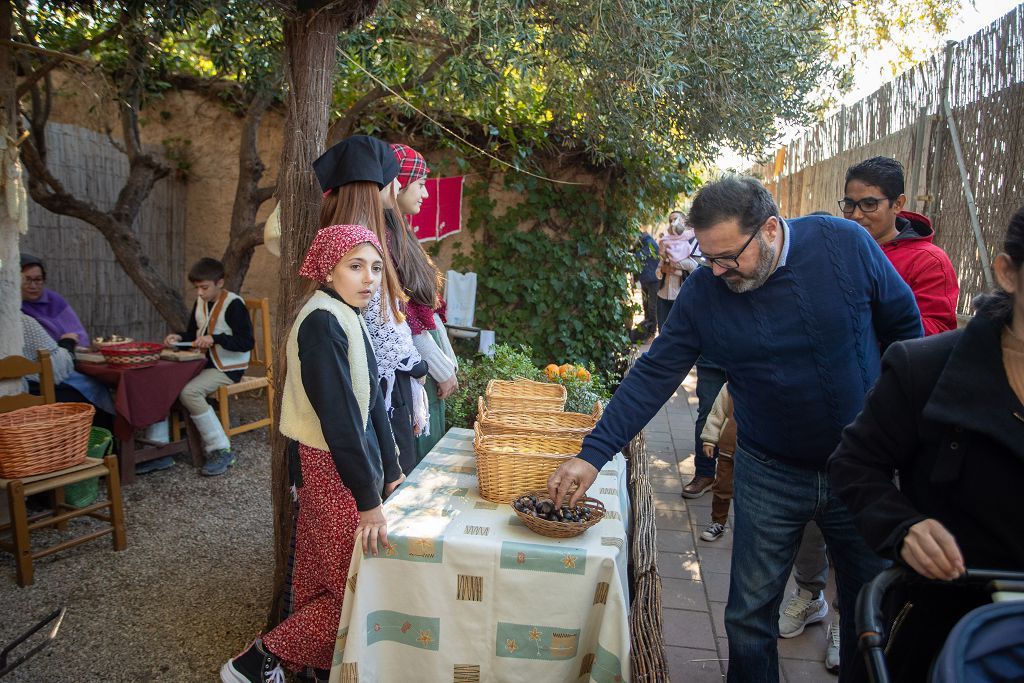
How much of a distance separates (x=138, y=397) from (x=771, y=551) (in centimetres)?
466

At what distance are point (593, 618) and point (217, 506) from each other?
12.0 ft

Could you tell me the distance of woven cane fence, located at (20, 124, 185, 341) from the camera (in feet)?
24.3

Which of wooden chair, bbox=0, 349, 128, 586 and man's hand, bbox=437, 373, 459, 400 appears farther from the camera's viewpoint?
wooden chair, bbox=0, 349, 128, 586

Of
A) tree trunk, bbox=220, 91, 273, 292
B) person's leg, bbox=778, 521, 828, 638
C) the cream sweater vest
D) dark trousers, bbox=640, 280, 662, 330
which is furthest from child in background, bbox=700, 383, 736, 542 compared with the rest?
dark trousers, bbox=640, 280, 662, 330

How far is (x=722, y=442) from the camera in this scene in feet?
14.6

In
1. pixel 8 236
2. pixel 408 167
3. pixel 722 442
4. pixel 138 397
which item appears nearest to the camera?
pixel 408 167

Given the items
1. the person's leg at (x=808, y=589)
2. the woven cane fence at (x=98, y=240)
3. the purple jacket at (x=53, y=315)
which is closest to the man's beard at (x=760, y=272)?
the person's leg at (x=808, y=589)

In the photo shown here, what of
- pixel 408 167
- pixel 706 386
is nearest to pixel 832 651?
pixel 706 386

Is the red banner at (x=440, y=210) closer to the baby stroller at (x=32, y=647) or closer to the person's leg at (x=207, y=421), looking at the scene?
the person's leg at (x=207, y=421)

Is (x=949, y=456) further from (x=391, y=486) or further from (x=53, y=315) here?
(x=53, y=315)

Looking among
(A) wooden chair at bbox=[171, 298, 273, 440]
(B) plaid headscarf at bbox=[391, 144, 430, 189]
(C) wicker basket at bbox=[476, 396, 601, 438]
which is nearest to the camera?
(C) wicker basket at bbox=[476, 396, 601, 438]

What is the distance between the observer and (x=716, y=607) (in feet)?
12.8

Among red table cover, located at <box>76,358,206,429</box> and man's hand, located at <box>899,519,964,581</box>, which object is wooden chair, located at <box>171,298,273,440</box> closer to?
red table cover, located at <box>76,358,206,429</box>

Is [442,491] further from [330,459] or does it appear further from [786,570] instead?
[786,570]
